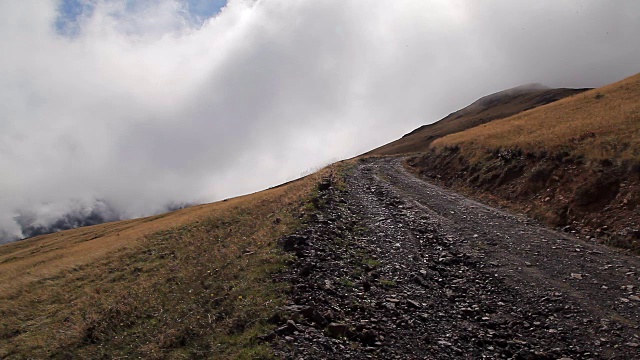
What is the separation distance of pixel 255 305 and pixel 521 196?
18.5 meters

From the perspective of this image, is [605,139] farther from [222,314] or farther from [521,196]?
[222,314]

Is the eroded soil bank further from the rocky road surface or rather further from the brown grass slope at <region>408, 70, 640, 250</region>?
the rocky road surface

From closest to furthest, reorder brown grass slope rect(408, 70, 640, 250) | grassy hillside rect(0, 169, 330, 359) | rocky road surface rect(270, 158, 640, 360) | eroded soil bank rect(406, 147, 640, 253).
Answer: rocky road surface rect(270, 158, 640, 360) < grassy hillside rect(0, 169, 330, 359) < eroded soil bank rect(406, 147, 640, 253) < brown grass slope rect(408, 70, 640, 250)

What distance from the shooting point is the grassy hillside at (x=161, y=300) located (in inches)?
470

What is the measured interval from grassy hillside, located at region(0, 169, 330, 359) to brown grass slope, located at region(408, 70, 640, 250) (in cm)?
1328

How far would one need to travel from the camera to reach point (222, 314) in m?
12.8

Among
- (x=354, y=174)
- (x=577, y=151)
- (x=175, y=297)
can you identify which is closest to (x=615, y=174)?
(x=577, y=151)

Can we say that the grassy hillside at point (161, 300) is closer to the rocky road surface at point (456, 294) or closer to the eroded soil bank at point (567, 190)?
the rocky road surface at point (456, 294)

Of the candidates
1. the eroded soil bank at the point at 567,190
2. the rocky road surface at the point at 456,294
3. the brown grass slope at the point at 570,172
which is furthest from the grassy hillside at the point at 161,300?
the brown grass slope at the point at 570,172

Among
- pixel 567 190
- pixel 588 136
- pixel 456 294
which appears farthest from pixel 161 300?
pixel 588 136

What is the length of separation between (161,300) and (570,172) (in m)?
21.9

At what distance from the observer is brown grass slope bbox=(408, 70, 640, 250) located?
17844 millimetres

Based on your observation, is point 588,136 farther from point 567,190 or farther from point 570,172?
point 567,190

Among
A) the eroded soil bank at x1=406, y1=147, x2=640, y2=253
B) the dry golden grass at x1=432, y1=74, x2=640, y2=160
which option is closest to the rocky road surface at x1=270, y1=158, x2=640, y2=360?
the eroded soil bank at x1=406, y1=147, x2=640, y2=253
